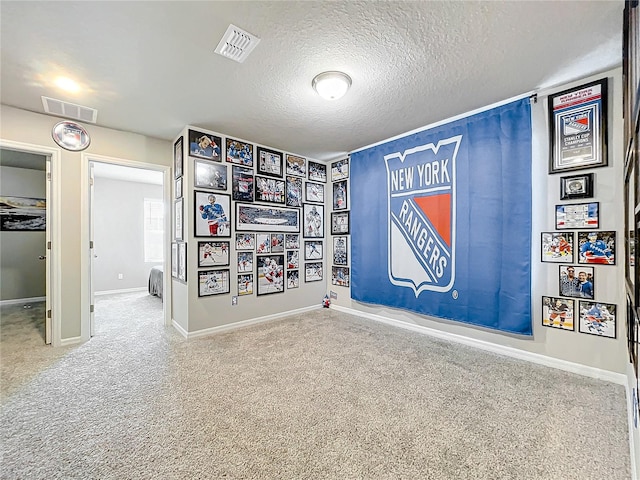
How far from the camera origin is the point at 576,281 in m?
2.34

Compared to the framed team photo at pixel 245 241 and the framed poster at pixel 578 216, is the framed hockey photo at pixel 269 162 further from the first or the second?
the framed poster at pixel 578 216

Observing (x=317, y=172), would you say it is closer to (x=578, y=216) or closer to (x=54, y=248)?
(x=578, y=216)

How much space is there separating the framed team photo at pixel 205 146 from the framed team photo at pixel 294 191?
1.12m

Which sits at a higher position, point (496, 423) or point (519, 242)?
point (519, 242)

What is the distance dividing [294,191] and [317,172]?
63cm

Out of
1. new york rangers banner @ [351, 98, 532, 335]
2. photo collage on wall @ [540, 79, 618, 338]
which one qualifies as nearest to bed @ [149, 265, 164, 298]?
new york rangers banner @ [351, 98, 532, 335]

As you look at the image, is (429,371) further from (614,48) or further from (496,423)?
(614,48)

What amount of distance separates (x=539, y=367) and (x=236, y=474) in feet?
8.66

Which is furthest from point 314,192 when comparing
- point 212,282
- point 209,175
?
point 212,282

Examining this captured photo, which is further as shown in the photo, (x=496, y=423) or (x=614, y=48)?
(x=614, y=48)

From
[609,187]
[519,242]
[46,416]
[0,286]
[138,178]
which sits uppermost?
[138,178]

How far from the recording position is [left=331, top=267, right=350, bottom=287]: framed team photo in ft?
14.5

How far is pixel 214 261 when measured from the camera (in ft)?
11.4

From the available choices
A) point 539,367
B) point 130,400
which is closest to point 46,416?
point 130,400
